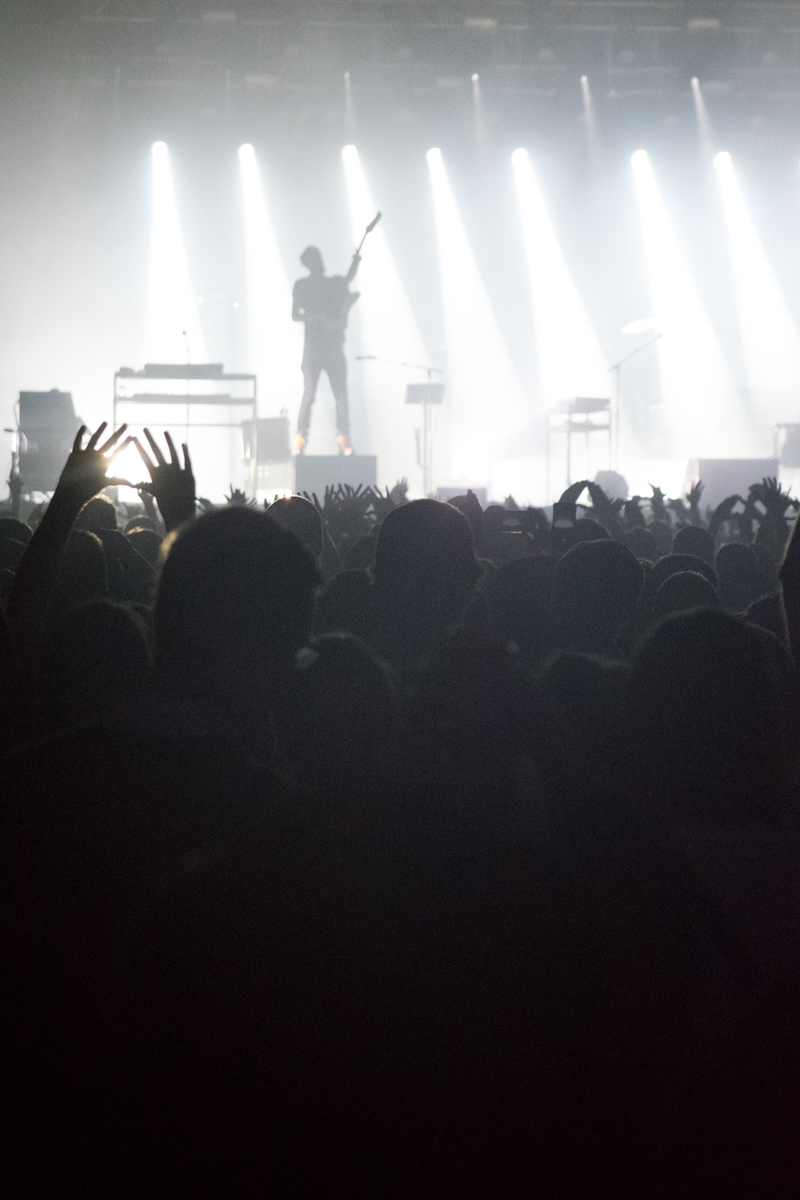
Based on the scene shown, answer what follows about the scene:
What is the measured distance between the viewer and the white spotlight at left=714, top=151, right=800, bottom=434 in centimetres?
1636

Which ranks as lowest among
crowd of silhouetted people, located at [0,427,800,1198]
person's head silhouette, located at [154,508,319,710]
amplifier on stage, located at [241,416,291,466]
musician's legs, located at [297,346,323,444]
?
crowd of silhouetted people, located at [0,427,800,1198]

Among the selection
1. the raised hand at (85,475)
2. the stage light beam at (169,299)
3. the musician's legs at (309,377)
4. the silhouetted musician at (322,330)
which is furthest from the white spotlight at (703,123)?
the raised hand at (85,475)

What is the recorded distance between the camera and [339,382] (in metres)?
10.9

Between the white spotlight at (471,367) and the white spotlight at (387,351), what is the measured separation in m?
0.69

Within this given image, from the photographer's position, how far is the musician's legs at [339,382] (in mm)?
10766

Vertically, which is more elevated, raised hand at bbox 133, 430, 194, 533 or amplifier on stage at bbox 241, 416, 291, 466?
amplifier on stage at bbox 241, 416, 291, 466

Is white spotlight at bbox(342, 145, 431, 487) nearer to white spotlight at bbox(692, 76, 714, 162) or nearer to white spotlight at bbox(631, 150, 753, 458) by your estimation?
white spotlight at bbox(631, 150, 753, 458)

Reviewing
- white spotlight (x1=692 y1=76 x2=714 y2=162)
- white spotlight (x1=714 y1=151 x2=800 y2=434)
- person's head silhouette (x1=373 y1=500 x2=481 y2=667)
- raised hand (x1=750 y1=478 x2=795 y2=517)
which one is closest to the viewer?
person's head silhouette (x1=373 y1=500 x2=481 y2=667)

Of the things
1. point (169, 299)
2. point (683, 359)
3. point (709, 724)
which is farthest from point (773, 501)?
point (169, 299)

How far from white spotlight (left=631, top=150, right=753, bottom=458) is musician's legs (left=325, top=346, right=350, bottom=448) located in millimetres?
6634

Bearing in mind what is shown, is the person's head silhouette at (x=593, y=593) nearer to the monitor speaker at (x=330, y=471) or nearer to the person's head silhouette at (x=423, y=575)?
the person's head silhouette at (x=423, y=575)

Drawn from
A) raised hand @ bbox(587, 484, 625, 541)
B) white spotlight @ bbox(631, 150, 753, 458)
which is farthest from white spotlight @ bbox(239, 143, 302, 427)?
raised hand @ bbox(587, 484, 625, 541)

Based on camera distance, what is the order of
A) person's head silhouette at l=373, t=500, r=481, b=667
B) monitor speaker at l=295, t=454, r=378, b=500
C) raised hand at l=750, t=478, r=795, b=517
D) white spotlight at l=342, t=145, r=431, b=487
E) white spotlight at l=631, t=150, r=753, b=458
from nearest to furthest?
1. person's head silhouette at l=373, t=500, r=481, b=667
2. raised hand at l=750, t=478, r=795, b=517
3. monitor speaker at l=295, t=454, r=378, b=500
4. white spotlight at l=631, t=150, r=753, b=458
5. white spotlight at l=342, t=145, r=431, b=487

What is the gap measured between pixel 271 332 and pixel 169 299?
195 centimetres
